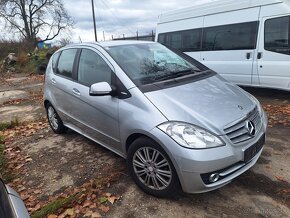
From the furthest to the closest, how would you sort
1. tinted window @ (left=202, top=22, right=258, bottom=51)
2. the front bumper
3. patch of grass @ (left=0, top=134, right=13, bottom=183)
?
1. tinted window @ (left=202, top=22, right=258, bottom=51)
2. patch of grass @ (left=0, top=134, right=13, bottom=183)
3. the front bumper

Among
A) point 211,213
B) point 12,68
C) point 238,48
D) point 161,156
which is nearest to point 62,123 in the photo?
point 161,156

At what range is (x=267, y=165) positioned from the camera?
3.86 m

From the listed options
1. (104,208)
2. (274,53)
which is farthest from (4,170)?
(274,53)

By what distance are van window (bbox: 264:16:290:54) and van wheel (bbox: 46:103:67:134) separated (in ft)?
16.2

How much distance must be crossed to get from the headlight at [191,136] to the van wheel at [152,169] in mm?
242

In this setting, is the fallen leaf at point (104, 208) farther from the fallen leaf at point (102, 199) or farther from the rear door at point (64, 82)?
the rear door at point (64, 82)

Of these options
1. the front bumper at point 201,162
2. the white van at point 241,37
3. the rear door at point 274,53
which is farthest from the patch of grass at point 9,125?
the rear door at point 274,53

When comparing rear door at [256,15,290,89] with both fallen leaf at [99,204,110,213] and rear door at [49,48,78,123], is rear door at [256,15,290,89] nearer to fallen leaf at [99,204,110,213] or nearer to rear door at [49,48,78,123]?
rear door at [49,48,78,123]

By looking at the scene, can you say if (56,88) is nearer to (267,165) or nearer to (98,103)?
(98,103)

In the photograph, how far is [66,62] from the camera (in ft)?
16.7

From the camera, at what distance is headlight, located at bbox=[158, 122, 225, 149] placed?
9.35 feet

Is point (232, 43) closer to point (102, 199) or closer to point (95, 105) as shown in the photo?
point (95, 105)

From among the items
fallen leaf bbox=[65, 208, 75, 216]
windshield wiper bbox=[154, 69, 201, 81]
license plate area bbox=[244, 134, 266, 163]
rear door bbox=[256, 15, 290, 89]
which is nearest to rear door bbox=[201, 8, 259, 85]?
rear door bbox=[256, 15, 290, 89]

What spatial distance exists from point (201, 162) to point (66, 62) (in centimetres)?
323
